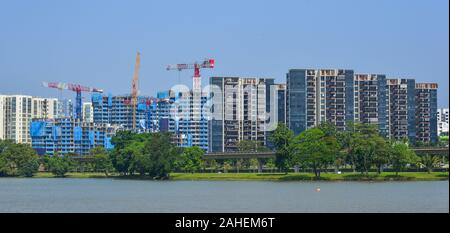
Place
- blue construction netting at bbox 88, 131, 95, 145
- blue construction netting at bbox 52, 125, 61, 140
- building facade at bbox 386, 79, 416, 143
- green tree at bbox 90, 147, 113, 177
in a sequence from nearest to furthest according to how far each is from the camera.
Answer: green tree at bbox 90, 147, 113, 177 < building facade at bbox 386, 79, 416, 143 < blue construction netting at bbox 88, 131, 95, 145 < blue construction netting at bbox 52, 125, 61, 140

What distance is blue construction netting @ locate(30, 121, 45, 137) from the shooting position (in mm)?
178750

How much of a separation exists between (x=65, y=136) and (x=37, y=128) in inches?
216

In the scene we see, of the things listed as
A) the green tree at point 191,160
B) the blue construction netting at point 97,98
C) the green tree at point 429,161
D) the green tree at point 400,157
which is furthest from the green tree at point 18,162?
the blue construction netting at point 97,98

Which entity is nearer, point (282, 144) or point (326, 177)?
point (326, 177)

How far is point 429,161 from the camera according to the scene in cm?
→ 9244

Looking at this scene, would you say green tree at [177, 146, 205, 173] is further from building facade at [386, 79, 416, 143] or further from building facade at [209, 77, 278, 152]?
building facade at [386, 79, 416, 143]

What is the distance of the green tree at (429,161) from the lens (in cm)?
9231

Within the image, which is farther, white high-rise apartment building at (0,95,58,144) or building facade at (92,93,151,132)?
white high-rise apartment building at (0,95,58,144)

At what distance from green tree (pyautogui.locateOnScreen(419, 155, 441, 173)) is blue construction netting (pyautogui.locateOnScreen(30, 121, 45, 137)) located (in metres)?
100

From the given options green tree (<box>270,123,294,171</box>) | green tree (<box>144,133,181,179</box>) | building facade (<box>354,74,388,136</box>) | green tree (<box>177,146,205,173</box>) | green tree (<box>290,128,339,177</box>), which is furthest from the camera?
building facade (<box>354,74,388,136</box>)

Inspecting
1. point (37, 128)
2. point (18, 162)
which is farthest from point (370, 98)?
point (37, 128)

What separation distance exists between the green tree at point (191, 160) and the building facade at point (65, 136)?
77899mm

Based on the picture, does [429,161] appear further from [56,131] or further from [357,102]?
[56,131]

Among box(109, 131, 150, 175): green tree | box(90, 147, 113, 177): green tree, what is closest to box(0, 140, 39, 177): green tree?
box(90, 147, 113, 177): green tree
